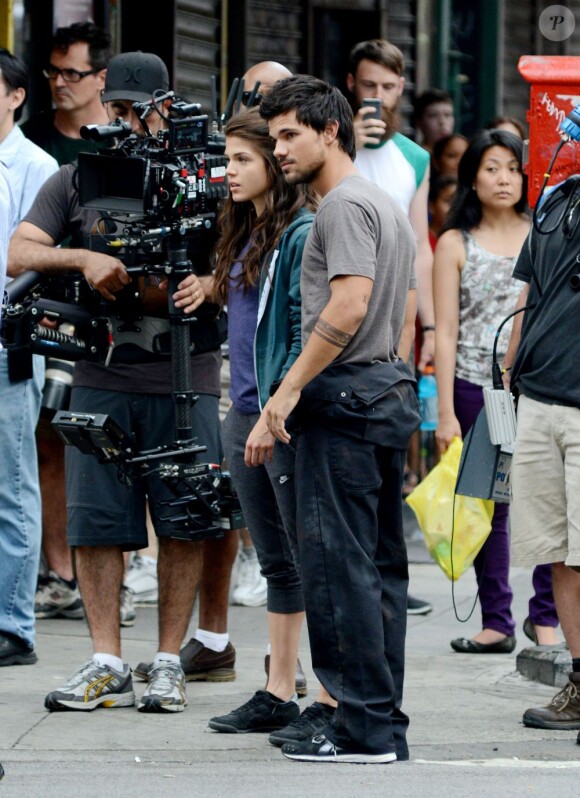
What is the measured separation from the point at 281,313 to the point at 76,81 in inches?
112

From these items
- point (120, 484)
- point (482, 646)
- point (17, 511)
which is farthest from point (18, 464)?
point (482, 646)

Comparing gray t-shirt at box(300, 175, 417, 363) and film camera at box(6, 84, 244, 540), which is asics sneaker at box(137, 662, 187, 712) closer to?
film camera at box(6, 84, 244, 540)

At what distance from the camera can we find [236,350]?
5730 millimetres

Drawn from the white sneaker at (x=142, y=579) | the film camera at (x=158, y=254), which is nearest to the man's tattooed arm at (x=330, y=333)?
the film camera at (x=158, y=254)

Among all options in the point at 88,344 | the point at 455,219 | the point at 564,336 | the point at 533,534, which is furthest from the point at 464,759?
the point at 455,219

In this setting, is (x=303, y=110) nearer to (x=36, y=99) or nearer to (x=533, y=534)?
(x=533, y=534)

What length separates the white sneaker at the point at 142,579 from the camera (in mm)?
7934

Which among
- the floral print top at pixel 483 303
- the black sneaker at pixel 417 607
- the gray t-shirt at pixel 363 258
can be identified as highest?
the gray t-shirt at pixel 363 258

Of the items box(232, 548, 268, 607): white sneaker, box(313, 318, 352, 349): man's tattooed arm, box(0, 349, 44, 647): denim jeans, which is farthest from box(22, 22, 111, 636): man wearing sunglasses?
box(313, 318, 352, 349): man's tattooed arm

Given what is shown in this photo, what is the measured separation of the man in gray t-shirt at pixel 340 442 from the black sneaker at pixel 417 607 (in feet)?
9.03

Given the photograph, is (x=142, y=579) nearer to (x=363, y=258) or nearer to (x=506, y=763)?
(x=506, y=763)

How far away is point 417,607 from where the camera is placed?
7.91m

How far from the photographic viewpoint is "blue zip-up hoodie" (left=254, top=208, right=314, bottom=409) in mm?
5301

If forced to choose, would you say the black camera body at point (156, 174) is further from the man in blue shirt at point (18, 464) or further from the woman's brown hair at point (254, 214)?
the man in blue shirt at point (18, 464)
